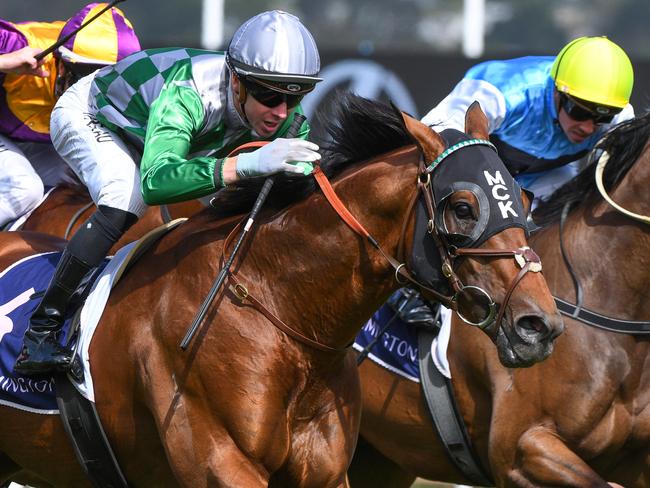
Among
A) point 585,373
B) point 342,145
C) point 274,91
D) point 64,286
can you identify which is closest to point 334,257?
point 342,145

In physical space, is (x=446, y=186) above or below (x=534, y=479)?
above

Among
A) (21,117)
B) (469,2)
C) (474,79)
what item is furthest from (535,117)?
(469,2)

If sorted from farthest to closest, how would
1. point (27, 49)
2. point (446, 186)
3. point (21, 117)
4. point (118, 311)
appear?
point (21, 117) → point (27, 49) → point (118, 311) → point (446, 186)

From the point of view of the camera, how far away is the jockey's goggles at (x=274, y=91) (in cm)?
356

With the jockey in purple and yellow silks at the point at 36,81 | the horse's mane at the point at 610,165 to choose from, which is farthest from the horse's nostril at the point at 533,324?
the jockey in purple and yellow silks at the point at 36,81

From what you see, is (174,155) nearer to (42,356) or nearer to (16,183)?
(42,356)

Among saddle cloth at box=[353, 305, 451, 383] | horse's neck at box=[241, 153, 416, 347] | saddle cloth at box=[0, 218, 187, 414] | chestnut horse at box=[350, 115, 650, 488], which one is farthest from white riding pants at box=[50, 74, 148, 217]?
chestnut horse at box=[350, 115, 650, 488]

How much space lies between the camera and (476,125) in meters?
3.44

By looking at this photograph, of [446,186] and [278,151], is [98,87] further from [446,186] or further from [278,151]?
[446,186]

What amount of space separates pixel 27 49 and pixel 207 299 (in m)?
1.89

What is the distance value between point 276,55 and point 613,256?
5.37 feet

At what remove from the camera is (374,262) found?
3.38 metres

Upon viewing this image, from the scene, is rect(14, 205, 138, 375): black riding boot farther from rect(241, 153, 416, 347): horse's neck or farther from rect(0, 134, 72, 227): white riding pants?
rect(0, 134, 72, 227): white riding pants

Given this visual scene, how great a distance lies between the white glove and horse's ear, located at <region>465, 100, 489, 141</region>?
18.8 inches
